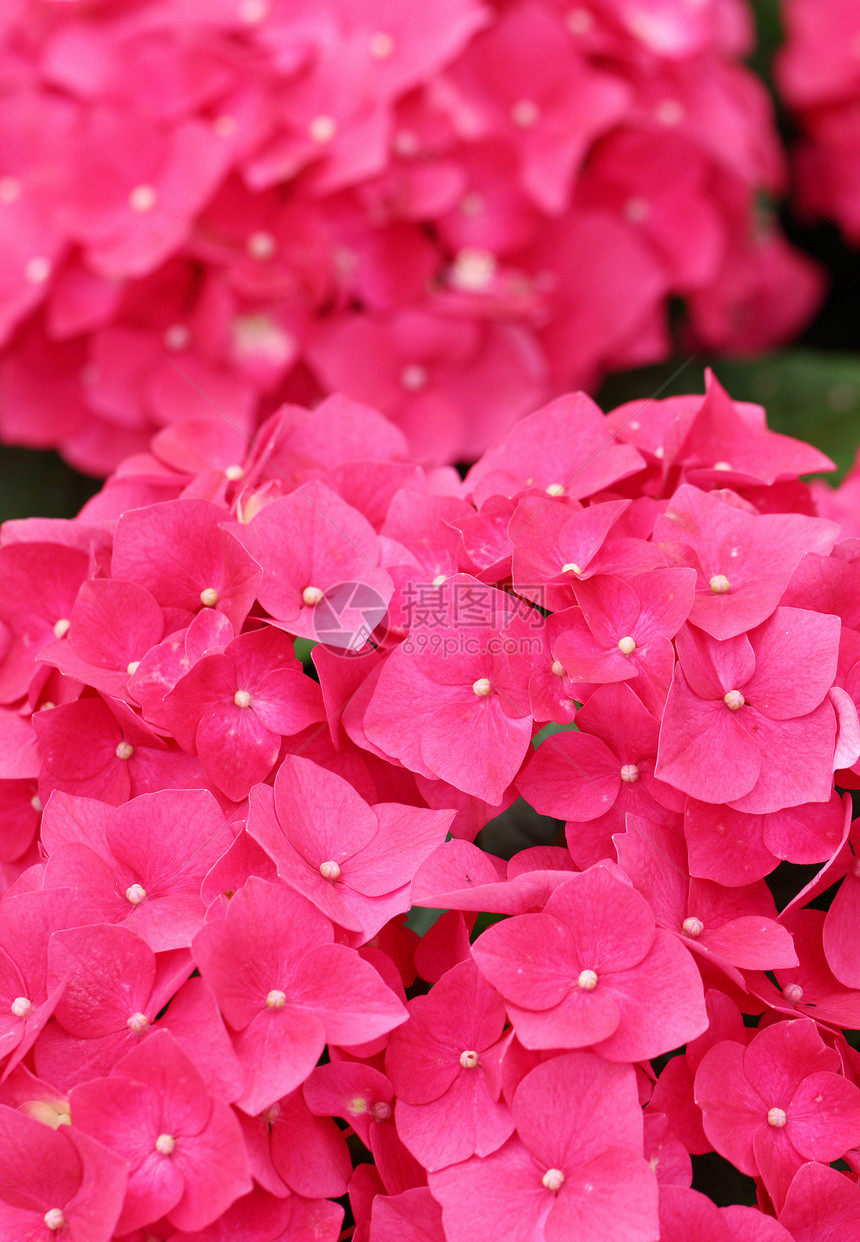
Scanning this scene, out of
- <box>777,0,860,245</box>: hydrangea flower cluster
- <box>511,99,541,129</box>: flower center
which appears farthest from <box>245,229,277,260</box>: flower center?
<box>777,0,860,245</box>: hydrangea flower cluster

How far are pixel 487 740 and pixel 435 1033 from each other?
0.10 metres

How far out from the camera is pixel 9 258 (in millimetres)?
900

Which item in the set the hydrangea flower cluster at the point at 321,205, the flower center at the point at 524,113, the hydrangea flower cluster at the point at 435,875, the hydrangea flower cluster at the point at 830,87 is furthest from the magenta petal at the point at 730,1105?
the hydrangea flower cluster at the point at 830,87

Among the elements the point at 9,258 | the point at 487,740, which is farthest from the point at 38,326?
the point at 487,740

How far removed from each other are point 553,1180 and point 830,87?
129cm

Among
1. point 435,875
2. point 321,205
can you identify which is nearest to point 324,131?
point 321,205

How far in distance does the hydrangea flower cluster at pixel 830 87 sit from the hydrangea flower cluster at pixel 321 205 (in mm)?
358

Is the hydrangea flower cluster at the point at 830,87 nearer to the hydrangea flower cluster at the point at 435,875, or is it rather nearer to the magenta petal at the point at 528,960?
the hydrangea flower cluster at the point at 435,875

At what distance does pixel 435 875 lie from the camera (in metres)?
0.40

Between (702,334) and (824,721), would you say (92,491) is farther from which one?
(824,721)

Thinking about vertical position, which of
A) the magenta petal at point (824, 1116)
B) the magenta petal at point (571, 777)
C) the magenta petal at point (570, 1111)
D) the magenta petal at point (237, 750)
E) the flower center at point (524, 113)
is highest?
the flower center at point (524, 113)

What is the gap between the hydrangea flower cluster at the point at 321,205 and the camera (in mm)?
869

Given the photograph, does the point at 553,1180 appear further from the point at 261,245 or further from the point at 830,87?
the point at 830,87

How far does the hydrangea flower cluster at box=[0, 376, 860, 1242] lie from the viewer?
1.21 ft
